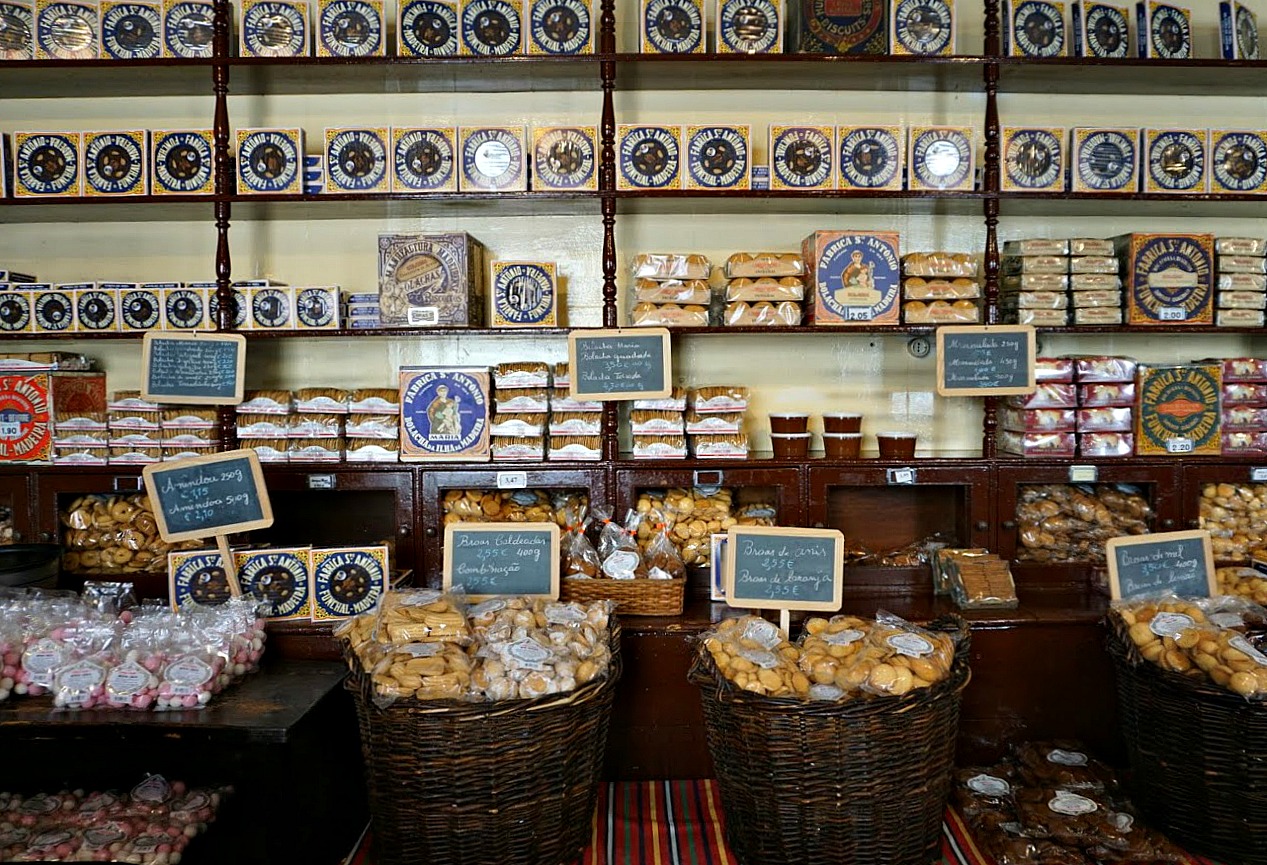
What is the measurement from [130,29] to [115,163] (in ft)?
1.45

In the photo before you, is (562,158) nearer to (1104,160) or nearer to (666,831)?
(1104,160)

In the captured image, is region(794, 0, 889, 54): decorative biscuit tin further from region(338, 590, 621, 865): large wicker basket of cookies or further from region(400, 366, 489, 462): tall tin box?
region(338, 590, 621, 865): large wicker basket of cookies

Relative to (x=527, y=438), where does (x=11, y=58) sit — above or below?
above

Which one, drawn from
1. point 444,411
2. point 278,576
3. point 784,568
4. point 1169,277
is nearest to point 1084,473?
point 1169,277

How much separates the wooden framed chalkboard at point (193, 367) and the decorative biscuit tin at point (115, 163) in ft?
1.80

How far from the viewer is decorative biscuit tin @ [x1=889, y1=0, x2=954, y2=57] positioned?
9.93 ft

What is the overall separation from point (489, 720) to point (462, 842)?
314mm

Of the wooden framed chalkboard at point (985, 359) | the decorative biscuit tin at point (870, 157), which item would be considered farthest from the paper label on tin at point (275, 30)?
the wooden framed chalkboard at point (985, 359)

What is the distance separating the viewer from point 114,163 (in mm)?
3062

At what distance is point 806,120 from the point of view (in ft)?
11.3

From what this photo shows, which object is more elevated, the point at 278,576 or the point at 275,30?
the point at 275,30

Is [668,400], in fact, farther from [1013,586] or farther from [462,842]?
[462,842]

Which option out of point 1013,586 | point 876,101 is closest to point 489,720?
point 1013,586

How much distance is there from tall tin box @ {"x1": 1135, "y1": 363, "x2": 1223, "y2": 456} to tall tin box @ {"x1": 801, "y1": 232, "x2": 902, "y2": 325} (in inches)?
36.2
